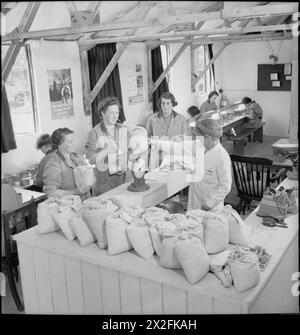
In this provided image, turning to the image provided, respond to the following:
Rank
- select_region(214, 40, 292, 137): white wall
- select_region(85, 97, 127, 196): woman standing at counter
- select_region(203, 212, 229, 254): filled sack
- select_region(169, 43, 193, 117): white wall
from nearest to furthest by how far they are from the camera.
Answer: select_region(203, 212, 229, 254): filled sack < select_region(85, 97, 127, 196): woman standing at counter < select_region(169, 43, 193, 117): white wall < select_region(214, 40, 292, 137): white wall

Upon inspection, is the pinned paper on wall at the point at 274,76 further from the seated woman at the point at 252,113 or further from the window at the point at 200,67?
the window at the point at 200,67

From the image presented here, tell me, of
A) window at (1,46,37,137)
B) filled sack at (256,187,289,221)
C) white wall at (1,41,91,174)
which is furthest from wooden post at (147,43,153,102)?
filled sack at (256,187,289,221)

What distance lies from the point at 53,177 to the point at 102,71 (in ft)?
10.3

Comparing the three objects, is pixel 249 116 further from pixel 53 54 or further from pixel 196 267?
pixel 196 267

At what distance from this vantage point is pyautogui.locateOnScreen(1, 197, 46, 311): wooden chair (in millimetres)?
3014

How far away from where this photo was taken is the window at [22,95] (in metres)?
4.70

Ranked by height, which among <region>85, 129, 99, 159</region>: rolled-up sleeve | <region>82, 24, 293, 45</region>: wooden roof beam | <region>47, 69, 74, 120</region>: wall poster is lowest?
<region>85, 129, 99, 159</region>: rolled-up sleeve

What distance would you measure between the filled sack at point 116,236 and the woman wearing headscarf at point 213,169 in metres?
0.98

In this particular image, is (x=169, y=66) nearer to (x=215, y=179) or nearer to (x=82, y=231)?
(x=215, y=179)

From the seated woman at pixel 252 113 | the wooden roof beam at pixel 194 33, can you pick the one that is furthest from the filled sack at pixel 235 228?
the seated woman at pixel 252 113

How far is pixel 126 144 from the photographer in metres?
3.45

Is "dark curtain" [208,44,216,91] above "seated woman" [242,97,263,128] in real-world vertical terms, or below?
above

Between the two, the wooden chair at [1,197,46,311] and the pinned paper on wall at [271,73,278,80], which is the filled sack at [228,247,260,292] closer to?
the wooden chair at [1,197,46,311]
